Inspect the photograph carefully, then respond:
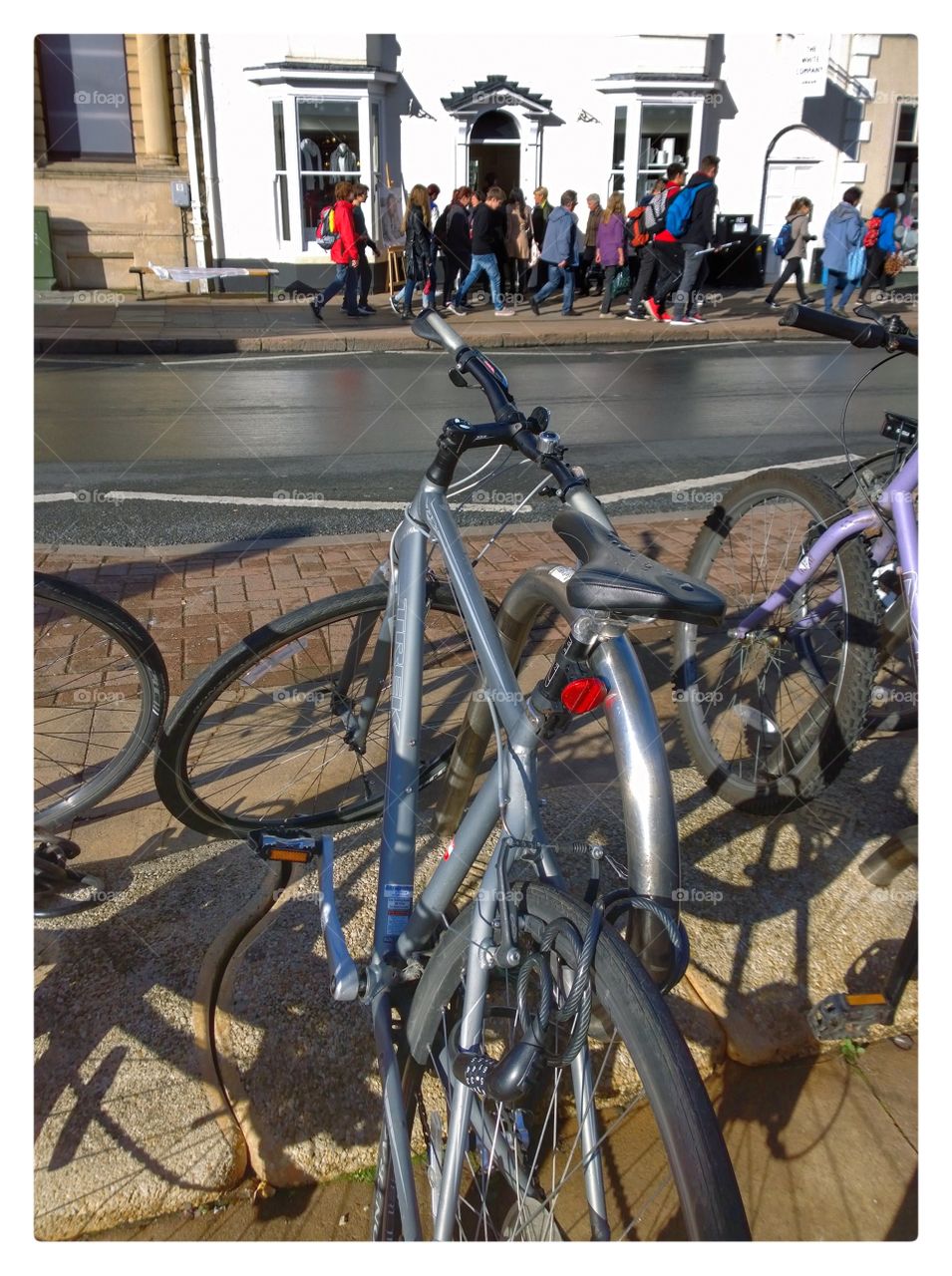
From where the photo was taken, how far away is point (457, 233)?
13.6 m

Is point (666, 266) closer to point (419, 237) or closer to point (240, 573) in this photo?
point (419, 237)

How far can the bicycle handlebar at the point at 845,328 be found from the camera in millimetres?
2520

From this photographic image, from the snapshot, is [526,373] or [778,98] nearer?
[526,373]

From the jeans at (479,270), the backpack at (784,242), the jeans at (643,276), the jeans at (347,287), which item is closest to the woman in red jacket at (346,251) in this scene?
the jeans at (347,287)

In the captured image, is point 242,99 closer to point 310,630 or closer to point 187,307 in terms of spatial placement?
point 187,307

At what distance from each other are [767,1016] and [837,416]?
26.8ft

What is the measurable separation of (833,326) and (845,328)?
0.06m

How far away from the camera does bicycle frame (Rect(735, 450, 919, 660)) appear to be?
8.29 feet

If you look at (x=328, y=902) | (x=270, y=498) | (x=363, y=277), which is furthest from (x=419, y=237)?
(x=328, y=902)

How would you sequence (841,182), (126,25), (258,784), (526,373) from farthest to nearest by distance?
(841,182) < (526,373) < (258,784) < (126,25)

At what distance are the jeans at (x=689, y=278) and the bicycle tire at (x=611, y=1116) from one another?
15.3m

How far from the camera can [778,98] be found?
19.7m

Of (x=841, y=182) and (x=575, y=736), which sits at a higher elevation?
(x=841, y=182)

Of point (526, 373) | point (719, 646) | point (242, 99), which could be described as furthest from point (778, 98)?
point (719, 646)
